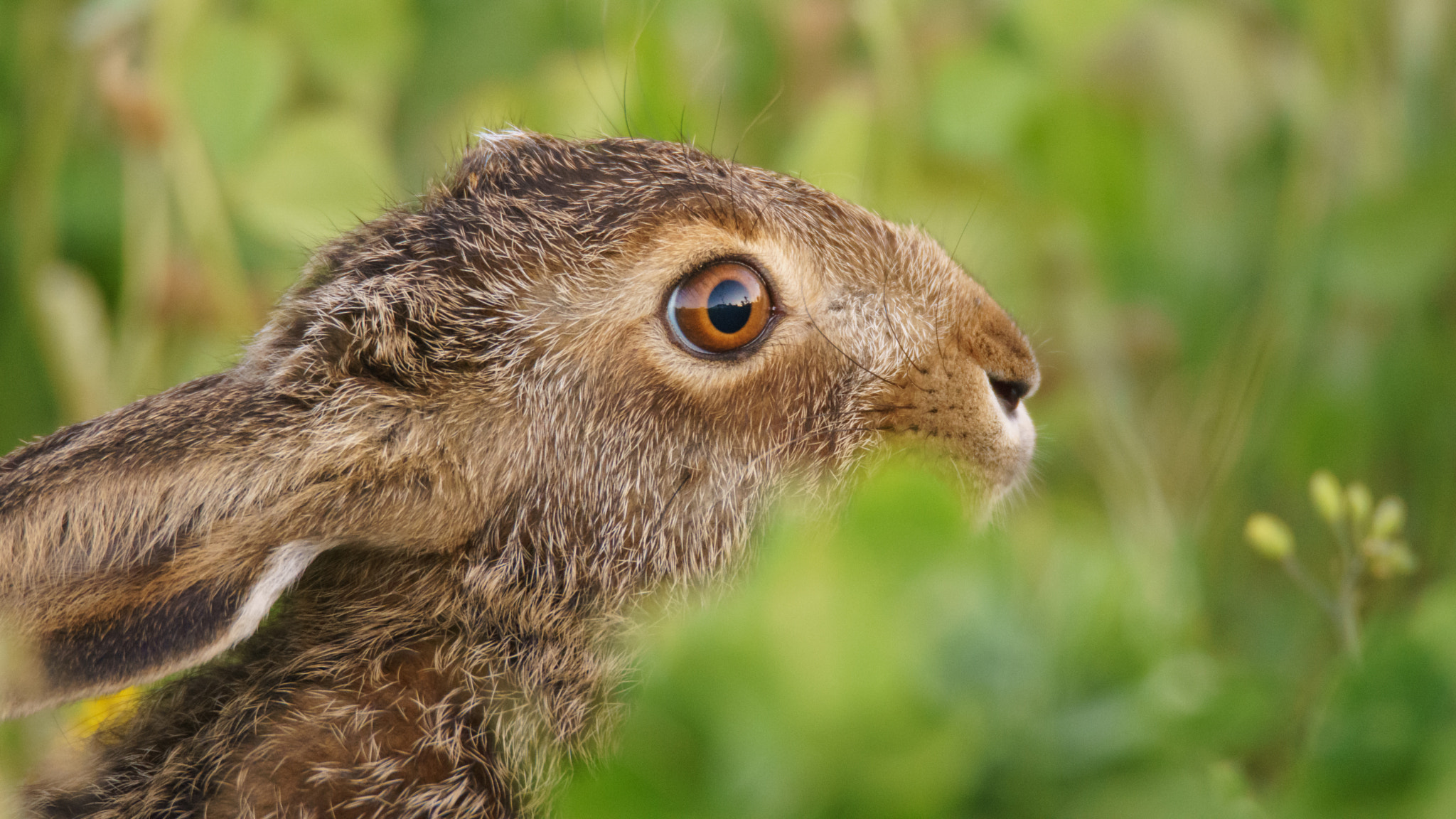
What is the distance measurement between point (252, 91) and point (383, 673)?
1.54 m

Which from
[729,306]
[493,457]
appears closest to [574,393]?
[493,457]

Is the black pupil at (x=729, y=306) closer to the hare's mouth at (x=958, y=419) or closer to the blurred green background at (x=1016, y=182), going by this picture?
the hare's mouth at (x=958, y=419)

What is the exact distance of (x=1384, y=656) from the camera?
701 millimetres

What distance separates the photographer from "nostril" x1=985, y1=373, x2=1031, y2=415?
194 centimetres

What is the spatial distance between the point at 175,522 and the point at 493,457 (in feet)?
1.35

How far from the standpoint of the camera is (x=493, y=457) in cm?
182

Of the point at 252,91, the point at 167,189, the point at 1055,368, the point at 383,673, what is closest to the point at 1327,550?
the point at 1055,368

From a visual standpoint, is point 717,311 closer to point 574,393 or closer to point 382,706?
point 574,393

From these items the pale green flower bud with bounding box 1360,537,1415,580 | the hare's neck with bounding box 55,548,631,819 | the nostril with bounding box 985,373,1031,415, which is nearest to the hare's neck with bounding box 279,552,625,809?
the hare's neck with bounding box 55,548,631,819

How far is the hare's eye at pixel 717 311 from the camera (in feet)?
5.89

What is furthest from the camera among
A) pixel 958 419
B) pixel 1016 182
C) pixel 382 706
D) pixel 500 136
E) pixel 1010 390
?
pixel 1016 182

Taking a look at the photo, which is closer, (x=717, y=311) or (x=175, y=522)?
(x=175, y=522)

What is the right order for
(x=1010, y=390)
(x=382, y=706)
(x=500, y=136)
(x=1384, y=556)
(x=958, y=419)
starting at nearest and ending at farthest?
(x=1384, y=556) < (x=382, y=706) < (x=958, y=419) < (x=1010, y=390) < (x=500, y=136)

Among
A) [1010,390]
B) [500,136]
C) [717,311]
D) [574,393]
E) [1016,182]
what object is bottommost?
[574,393]
